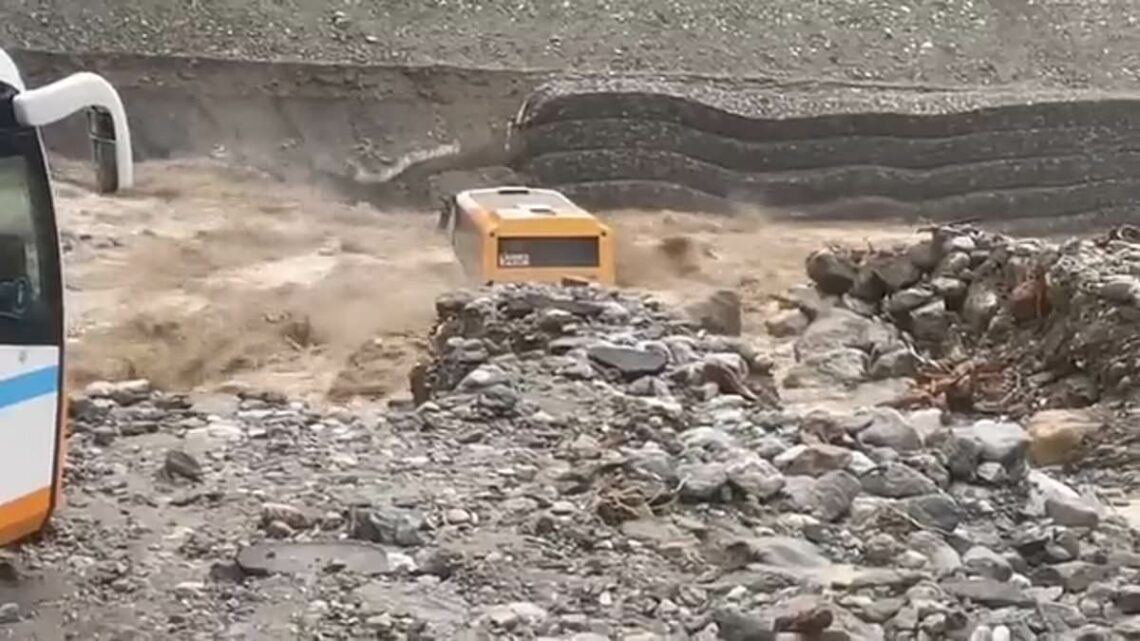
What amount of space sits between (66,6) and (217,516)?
673 inches

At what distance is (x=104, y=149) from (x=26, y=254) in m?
0.49

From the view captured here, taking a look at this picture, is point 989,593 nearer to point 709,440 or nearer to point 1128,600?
point 1128,600

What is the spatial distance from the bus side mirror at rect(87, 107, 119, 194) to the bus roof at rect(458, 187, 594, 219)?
7917mm

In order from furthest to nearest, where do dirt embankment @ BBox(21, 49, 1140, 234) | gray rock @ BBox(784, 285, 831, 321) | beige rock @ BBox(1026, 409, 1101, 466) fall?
dirt embankment @ BBox(21, 49, 1140, 234)
gray rock @ BBox(784, 285, 831, 321)
beige rock @ BBox(1026, 409, 1101, 466)

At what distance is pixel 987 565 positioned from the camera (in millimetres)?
6477

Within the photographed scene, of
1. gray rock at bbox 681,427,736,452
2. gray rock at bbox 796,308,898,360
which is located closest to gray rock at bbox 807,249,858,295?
gray rock at bbox 796,308,898,360

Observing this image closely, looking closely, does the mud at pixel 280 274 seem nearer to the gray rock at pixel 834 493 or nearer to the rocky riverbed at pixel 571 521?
the rocky riverbed at pixel 571 521

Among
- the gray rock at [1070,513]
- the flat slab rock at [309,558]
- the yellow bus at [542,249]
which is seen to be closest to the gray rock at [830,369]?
the yellow bus at [542,249]

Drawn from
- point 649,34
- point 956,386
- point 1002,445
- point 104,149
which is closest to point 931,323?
point 956,386

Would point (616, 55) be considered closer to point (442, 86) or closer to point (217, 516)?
→ point (442, 86)

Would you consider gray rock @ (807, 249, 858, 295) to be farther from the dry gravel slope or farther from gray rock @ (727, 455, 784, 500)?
the dry gravel slope

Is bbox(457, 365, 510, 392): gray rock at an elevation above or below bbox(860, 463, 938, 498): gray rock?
below

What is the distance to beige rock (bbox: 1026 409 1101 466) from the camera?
937 cm

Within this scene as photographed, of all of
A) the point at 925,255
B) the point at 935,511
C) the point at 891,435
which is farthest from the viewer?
the point at 925,255
